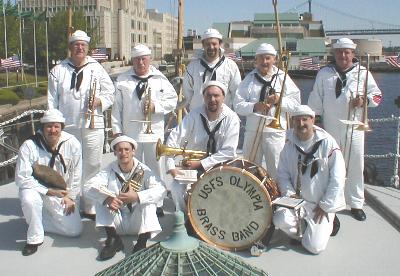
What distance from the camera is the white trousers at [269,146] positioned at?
17.5 ft

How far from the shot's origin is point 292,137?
4.59 meters

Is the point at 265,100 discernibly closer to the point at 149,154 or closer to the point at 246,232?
the point at 149,154

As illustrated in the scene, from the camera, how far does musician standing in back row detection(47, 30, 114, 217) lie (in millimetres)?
5105

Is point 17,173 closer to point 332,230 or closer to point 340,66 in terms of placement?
point 332,230

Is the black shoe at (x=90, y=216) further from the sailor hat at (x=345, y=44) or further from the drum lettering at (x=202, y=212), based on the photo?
the sailor hat at (x=345, y=44)

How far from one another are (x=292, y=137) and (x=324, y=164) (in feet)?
1.26

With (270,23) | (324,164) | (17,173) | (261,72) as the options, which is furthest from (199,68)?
(270,23)

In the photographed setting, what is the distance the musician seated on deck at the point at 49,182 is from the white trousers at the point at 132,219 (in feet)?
1.17

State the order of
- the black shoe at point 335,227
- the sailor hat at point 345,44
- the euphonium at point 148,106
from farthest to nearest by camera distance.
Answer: the euphonium at point 148,106 → the sailor hat at point 345,44 → the black shoe at point 335,227

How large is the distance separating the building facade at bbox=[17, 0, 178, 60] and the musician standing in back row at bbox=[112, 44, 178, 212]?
55.2 m

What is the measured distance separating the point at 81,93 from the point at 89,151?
24.9 inches

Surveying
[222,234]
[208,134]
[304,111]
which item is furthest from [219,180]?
[304,111]

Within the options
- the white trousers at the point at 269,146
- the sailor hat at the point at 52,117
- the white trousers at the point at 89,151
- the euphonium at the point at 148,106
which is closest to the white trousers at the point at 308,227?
the white trousers at the point at 269,146

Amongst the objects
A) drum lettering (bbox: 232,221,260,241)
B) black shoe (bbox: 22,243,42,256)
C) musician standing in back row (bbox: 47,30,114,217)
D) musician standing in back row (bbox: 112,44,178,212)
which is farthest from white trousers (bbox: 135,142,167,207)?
black shoe (bbox: 22,243,42,256)
